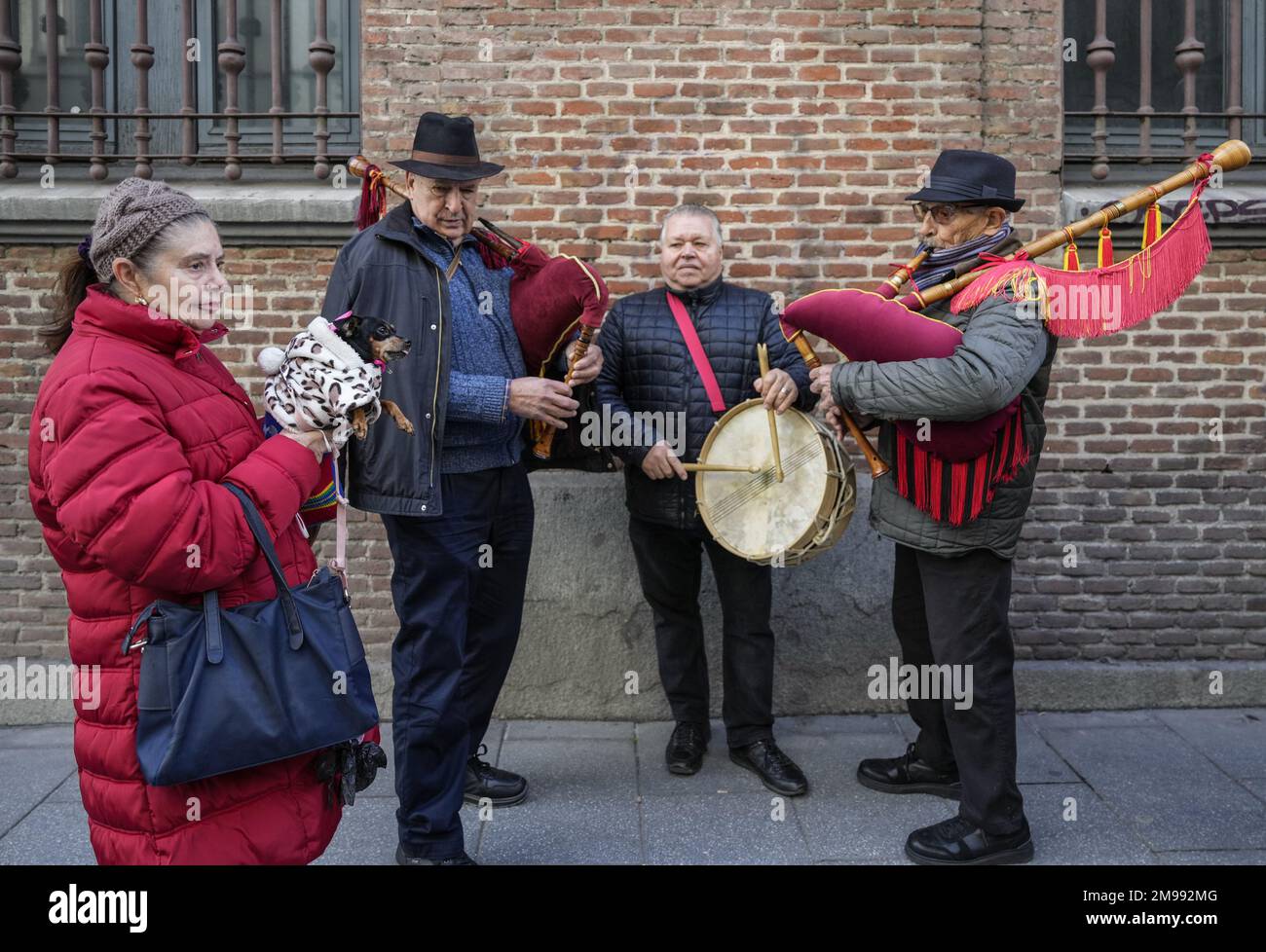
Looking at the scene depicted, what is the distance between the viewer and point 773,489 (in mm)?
4324

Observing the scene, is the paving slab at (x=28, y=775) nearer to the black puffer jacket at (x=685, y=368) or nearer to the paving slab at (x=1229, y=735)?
the black puffer jacket at (x=685, y=368)

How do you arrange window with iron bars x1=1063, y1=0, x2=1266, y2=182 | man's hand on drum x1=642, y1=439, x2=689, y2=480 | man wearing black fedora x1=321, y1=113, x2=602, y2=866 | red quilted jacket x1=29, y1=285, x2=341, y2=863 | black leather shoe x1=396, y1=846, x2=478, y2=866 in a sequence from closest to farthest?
red quilted jacket x1=29, y1=285, x2=341, y2=863 < man wearing black fedora x1=321, y1=113, x2=602, y2=866 < black leather shoe x1=396, y1=846, x2=478, y2=866 < man's hand on drum x1=642, y1=439, x2=689, y2=480 < window with iron bars x1=1063, y1=0, x2=1266, y2=182

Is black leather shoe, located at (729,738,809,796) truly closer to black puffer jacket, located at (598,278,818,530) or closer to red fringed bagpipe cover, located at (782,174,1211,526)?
black puffer jacket, located at (598,278,818,530)

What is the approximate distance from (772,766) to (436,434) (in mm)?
1876

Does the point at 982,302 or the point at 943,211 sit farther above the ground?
the point at 943,211

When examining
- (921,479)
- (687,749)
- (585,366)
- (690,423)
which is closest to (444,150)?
(585,366)

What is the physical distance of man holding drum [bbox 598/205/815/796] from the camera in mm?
4566

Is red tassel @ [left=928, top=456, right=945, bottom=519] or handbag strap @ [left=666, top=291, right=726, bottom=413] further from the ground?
handbag strap @ [left=666, top=291, right=726, bottom=413]

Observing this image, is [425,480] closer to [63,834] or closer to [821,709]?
[63,834]

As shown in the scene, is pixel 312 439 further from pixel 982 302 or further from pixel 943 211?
pixel 943 211

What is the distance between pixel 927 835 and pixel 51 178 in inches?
186

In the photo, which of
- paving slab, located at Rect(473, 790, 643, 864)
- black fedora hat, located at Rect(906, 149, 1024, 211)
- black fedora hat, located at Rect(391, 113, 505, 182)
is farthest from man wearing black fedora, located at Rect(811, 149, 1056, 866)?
black fedora hat, located at Rect(391, 113, 505, 182)

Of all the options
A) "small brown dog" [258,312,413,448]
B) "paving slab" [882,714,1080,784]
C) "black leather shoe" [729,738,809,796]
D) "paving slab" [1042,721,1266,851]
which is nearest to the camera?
"small brown dog" [258,312,413,448]

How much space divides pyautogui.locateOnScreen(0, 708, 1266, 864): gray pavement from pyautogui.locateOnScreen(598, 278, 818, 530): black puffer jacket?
106 centimetres
